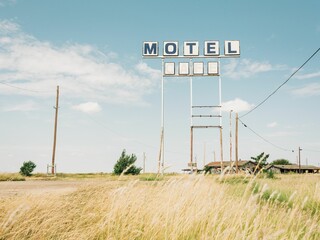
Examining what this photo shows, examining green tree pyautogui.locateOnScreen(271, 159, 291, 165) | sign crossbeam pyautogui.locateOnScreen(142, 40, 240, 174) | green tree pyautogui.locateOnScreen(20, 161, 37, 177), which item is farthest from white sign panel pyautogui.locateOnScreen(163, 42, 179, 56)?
green tree pyautogui.locateOnScreen(271, 159, 291, 165)

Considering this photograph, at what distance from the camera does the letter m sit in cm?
2939

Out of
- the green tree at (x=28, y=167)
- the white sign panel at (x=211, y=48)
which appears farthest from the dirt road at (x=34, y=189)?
the green tree at (x=28, y=167)

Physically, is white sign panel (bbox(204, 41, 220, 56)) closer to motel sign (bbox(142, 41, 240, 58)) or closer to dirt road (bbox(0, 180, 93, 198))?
motel sign (bbox(142, 41, 240, 58))

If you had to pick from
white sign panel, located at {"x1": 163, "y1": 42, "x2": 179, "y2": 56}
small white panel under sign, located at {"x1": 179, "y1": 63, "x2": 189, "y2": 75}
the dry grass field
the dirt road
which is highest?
white sign panel, located at {"x1": 163, "y1": 42, "x2": 179, "y2": 56}

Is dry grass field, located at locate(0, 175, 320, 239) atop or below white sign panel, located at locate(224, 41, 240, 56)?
below

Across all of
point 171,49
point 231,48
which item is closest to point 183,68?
point 171,49

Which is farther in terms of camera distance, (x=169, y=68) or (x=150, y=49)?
(x=150, y=49)

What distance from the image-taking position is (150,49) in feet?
96.8

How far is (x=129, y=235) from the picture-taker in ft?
13.4

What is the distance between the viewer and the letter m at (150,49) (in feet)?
96.4

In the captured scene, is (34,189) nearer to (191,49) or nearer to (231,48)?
(191,49)

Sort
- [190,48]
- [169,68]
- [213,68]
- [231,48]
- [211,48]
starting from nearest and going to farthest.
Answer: [213,68] < [169,68] < [190,48] < [211,48] < [231,48]

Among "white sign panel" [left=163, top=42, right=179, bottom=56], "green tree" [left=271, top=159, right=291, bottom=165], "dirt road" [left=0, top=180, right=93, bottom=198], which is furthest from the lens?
"green tree" [left=271, top=159, right=291, bottom=165]

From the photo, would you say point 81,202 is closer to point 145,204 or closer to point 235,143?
point 145,204
